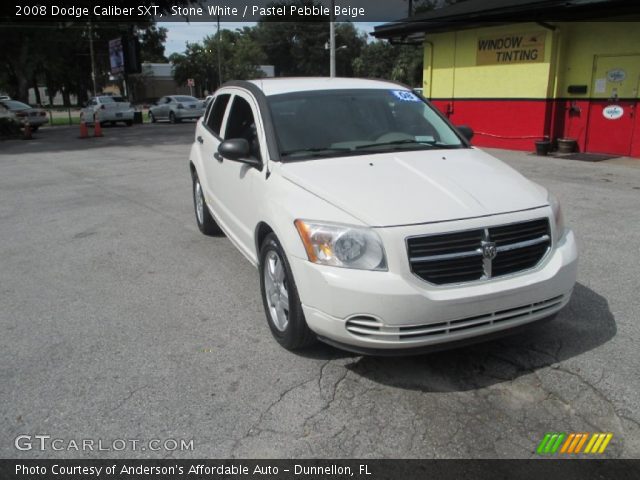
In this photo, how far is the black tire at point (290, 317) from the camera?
11.2 ft

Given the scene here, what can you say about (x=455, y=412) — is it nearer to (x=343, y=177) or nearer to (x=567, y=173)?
(x=343, y=177)

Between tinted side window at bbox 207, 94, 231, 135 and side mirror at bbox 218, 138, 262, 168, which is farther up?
tinted side window at bbox 207, 94, 231, 135

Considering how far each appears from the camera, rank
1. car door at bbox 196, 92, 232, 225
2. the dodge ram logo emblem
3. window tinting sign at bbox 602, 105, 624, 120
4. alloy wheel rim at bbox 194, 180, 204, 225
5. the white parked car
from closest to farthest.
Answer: the dodge ram logo emblem, car door at bbox 196, 92, 232, 225, alloy wheel rim at bbox 194, 180, 204, 225, window tinting sign at bbox 602, 105, 624, 120, the white parked car

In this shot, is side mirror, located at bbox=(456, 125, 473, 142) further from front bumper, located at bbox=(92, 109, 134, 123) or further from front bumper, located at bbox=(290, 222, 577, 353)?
front bumper, located at bbox=(92, 109, 134, 123)

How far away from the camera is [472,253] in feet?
10.3

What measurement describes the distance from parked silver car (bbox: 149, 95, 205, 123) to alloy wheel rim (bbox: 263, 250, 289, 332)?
29.1 metres

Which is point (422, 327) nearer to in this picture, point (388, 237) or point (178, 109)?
point (388, 237)

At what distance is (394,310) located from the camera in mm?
2998

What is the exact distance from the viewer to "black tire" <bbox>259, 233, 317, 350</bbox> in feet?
11.2

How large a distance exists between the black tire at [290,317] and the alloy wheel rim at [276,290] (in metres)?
0.02

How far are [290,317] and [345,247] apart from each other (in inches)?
27.0

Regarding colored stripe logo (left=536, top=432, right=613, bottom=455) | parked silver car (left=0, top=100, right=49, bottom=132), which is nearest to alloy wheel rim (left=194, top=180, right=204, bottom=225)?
colored stripe logo (left=536, top=432, right=613, bottom=455)

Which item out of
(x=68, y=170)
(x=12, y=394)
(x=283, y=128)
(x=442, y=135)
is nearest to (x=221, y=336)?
(x=12, y=394)

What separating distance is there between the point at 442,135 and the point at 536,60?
11151mm
